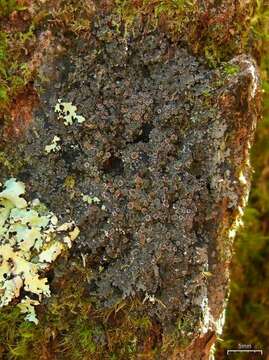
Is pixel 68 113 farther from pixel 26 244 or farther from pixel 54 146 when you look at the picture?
pixel 26 244

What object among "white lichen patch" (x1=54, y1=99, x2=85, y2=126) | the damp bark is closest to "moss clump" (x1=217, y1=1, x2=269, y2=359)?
the damp bark

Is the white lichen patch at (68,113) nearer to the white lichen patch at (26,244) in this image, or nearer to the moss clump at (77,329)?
the white lichen patch at (26,244)

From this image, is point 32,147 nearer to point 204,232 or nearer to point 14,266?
point 14,266

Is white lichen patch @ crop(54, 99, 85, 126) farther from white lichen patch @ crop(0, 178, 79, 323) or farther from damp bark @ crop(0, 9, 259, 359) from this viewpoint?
white lichen patch @ crop(0, 178, 79, 323)

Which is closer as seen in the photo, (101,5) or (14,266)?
(14,266)

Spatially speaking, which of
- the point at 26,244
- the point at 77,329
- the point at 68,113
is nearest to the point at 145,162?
the point at 68,113

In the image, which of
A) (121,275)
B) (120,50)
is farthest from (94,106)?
(121,275)
